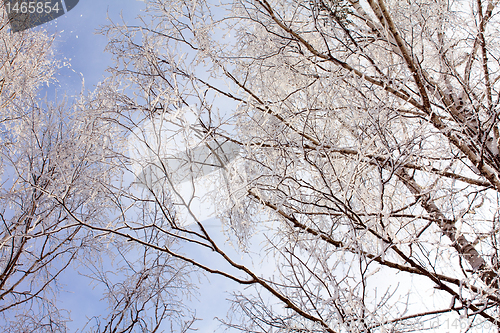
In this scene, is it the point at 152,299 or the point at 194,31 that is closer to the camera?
the point at 194,31

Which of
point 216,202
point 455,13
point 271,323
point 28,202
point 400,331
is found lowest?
point 400,331

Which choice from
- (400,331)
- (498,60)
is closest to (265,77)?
(498,60)

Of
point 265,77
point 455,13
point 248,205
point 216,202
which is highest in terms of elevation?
point 265,77

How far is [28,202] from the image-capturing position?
3699 mm

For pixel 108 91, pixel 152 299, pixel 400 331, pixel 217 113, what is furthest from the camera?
pixel 152 299

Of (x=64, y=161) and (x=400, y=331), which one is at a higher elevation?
(x=64, y=161)

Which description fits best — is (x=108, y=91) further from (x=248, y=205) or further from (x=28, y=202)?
(x=28, y=202)

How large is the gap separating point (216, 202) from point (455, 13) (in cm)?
251

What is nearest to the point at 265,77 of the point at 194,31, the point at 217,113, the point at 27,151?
the point at 194,31

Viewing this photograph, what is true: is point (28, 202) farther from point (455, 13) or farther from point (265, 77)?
point (455, 13)

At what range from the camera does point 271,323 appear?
7.55 feet

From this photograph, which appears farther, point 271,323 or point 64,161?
point 64,161

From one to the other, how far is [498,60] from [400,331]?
2232 millimetres

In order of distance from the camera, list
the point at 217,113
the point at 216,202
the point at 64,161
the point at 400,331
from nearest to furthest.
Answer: the point at 400,331 → the point at 217,113 → the point at 216,202 → the point at 64,161
